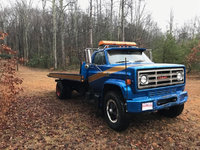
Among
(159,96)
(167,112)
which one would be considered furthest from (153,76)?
(167,112)

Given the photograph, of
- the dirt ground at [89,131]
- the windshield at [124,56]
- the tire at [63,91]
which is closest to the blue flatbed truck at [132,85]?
the windshield at [124,56]

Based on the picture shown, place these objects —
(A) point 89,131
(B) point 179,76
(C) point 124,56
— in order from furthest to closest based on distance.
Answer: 1. (C) point 124,56
2. (B) point 179,76
3. (A) point 89,131

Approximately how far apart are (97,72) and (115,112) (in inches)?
54.5

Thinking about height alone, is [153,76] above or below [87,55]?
below

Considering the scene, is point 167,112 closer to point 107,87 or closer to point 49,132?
point 107,87

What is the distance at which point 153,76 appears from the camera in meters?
3.43

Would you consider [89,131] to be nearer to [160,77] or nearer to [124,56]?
[160,77]

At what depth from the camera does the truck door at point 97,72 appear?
14.6 feet

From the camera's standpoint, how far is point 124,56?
459cm

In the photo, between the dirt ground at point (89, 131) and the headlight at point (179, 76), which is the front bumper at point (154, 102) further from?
the dirt ground at point (89, 131)

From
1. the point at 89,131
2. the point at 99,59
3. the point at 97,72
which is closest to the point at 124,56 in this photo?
the point at 99,59

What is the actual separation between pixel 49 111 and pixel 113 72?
2830mm

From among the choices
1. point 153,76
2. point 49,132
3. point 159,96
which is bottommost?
point 49,132

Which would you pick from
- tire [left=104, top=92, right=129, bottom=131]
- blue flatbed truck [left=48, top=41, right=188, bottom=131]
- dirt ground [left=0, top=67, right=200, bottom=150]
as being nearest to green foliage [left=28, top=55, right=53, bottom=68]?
dirt ground [left=0, top=67, right=200, bottom=150]
